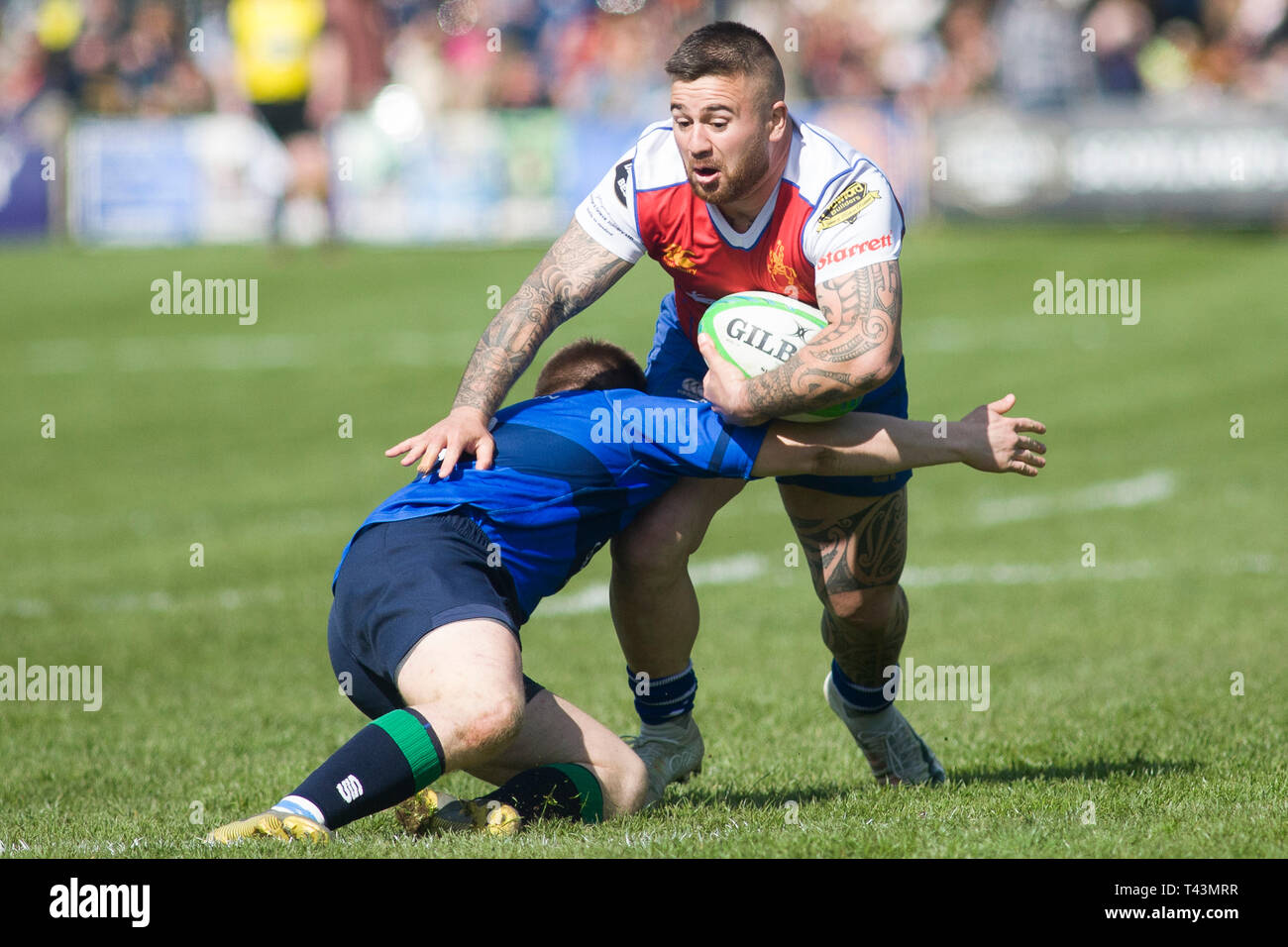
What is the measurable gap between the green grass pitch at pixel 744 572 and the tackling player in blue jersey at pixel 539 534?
29 cm

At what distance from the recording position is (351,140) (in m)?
22.6

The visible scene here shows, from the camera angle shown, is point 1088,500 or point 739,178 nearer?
point 739,178

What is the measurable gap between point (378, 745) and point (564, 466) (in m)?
1.03

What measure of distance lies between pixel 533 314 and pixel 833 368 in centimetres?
114

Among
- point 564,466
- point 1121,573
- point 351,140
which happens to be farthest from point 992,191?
point 564,466

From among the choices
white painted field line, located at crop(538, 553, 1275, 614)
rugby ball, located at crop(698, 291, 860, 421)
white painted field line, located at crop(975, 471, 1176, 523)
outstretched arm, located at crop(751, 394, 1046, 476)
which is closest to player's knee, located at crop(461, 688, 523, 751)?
outstretched arm, located at crop(751, 394, 1046, 476)

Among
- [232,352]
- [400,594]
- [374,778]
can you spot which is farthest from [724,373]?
[232,352]

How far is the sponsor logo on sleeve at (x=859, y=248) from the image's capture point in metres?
5.16

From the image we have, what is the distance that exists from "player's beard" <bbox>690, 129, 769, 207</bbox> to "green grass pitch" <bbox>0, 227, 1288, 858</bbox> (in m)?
1.92

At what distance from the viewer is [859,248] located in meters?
5.16

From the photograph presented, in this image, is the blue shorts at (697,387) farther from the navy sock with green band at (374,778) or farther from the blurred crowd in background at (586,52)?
A: the blurred crowd in background at (586,52)

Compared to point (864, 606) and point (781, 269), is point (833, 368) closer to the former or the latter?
point (781, 269)

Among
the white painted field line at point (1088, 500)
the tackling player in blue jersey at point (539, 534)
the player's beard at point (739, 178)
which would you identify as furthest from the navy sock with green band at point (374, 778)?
the white painted field line at point (1088, 500)
